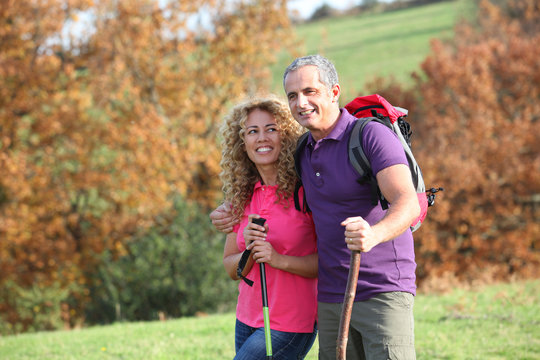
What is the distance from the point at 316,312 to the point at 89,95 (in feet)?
50.1

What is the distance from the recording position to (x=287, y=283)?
10.7 feet

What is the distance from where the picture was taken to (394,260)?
9.49 ft

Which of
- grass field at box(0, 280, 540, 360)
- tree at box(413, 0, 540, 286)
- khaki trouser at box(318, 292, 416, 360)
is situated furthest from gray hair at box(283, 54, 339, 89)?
tree at box(413, 0, 540, 286)

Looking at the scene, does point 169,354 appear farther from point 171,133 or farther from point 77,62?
point 77,62

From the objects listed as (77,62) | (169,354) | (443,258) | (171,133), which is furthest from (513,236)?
(77,62)

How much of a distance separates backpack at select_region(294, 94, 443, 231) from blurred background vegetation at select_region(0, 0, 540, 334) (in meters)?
9.86

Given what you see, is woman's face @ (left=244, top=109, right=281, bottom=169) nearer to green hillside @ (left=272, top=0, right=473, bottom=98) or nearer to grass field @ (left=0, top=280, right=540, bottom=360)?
grass field @ (left=0, top=280, right=540, bottom=360)

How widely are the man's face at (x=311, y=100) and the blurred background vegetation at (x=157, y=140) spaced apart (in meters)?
10.0

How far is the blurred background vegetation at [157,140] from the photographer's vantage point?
1452 cm

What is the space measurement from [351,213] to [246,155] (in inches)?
36.4

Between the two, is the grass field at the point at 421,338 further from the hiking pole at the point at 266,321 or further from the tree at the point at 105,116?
the tree at the point at 105,116

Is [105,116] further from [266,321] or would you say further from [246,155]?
[266,321]

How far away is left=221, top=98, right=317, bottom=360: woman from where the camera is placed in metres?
3.20

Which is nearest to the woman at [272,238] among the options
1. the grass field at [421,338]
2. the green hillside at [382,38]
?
the grass field at [421,338]
